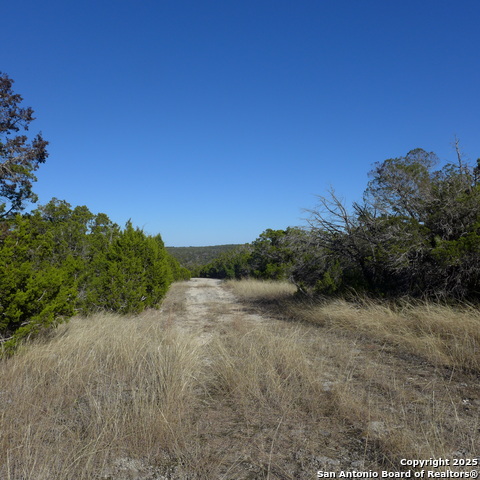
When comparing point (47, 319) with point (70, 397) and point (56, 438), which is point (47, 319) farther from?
point (56, 438)

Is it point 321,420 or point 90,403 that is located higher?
point 90,403

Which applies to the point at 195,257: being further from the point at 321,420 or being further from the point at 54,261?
the point at 321,420

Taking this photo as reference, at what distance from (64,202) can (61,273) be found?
409 inches

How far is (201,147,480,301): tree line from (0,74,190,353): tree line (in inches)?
195

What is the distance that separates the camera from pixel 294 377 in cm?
422

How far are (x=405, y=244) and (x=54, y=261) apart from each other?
30.1 feet

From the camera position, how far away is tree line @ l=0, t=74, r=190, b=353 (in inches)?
174

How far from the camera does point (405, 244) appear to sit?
8273mm

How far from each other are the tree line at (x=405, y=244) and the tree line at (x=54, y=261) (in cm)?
496

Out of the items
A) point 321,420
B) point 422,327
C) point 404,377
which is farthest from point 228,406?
point 422,327

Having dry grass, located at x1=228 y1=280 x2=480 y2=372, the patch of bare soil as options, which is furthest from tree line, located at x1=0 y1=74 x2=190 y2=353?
dry grass, located at x1=228 y1=280 x2=480 y2=372

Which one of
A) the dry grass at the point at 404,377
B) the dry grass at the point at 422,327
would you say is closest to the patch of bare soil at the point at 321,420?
the dry grass at the point at 404,377

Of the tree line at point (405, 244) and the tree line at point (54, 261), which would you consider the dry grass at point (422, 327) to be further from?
the tree line at point (54, 261)

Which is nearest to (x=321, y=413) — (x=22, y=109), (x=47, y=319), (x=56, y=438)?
(x=56, y=438)
